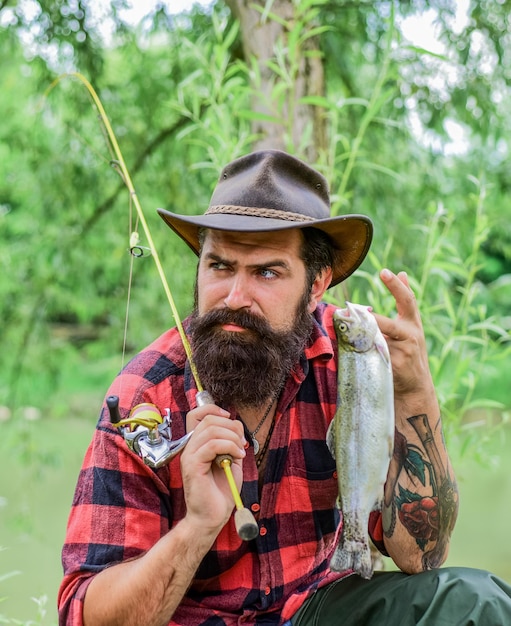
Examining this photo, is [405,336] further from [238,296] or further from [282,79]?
[282,79]

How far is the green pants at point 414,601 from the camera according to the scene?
2199 millimetres

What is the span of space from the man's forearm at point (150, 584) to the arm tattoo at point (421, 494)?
26.8 inches

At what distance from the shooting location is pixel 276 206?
244 centimetres

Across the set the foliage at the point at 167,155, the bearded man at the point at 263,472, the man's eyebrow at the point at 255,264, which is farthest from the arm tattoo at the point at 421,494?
the foliage at the point at 167,155

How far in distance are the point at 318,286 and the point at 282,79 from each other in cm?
172

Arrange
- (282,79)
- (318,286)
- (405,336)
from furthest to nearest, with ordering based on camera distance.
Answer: (282,79) < (318,286) < (405,336)

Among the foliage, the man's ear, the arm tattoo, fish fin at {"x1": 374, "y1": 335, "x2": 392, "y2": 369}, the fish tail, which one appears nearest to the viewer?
fish fin at {"x1": 374, "y1": 335, "x2": 392, "y2": 369}

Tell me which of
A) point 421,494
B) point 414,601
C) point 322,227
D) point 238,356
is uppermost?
point 322,227

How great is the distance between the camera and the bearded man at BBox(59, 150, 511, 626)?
209cm

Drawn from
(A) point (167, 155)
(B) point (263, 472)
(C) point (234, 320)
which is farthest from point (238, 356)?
(A) point (167, 155)

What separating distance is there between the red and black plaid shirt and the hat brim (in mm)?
272

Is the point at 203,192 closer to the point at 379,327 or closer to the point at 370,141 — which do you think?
the point at 370,141

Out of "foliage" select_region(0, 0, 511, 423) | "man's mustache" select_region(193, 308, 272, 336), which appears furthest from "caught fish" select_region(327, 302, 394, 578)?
"foliage" select_region(0, 0, 511, 423)

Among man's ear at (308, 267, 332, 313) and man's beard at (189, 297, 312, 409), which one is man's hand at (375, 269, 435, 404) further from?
man's ear at (308, 267, 332, 313)
